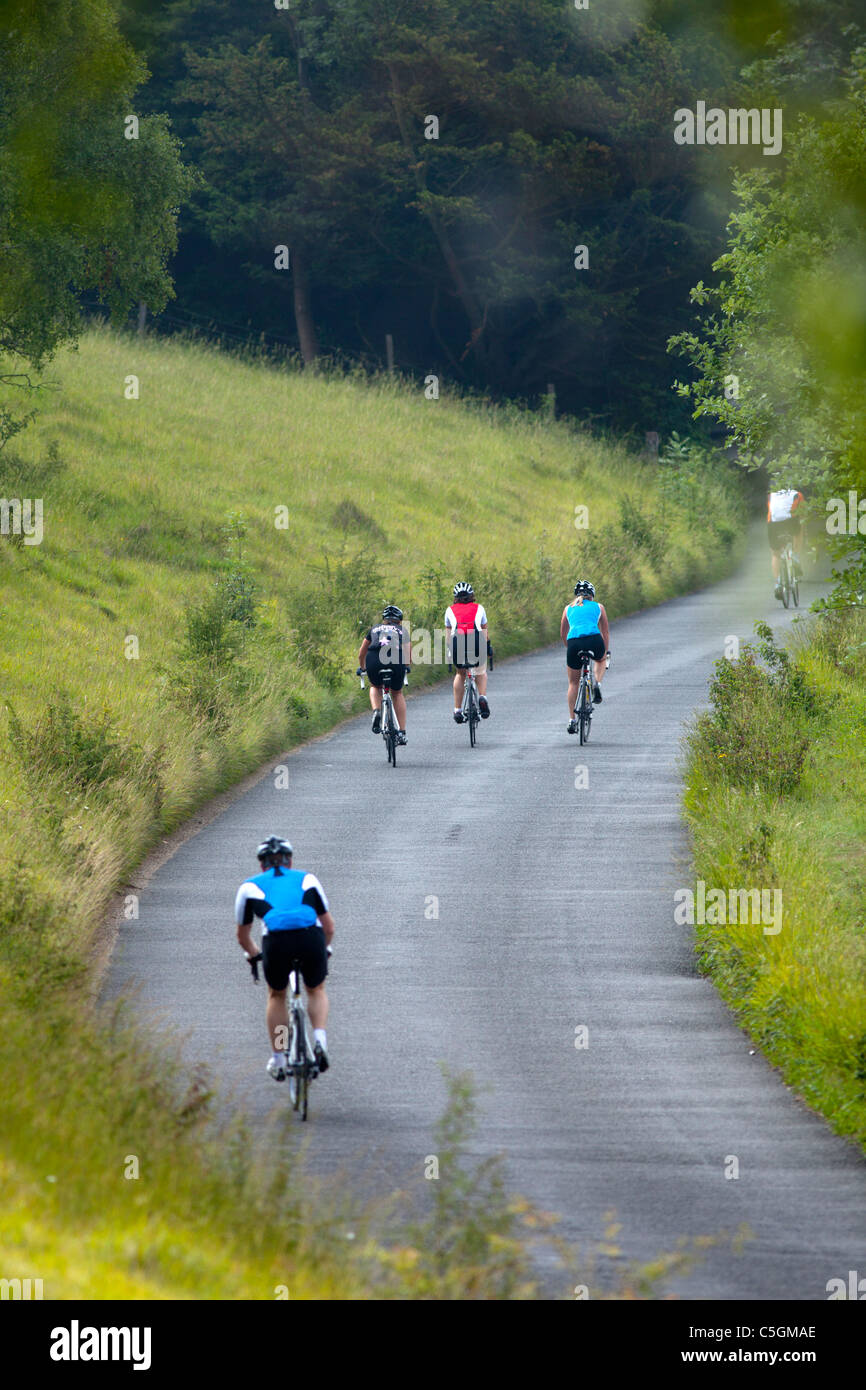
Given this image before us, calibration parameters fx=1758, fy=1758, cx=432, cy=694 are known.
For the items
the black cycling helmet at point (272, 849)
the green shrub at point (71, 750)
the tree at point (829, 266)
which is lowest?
the black cycling helmet at point (272, 849)

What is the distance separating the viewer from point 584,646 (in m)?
22.3

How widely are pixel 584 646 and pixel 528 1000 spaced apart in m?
10.1

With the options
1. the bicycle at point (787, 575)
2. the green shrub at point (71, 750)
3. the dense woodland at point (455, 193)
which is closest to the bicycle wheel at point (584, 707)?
the green shrub at point (71, 750)

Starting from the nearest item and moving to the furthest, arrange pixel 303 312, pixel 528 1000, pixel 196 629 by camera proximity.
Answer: pixel 528 1000 → pixel 196 629 → pixel 303 312

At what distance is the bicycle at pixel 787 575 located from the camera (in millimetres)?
36031

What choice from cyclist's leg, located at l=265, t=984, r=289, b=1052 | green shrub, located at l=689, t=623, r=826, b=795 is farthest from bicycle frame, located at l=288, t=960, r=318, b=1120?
green shrub, located at l=689, t=623, r=826, b=795

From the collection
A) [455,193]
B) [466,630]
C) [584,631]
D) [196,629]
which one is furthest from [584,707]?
[455,193]

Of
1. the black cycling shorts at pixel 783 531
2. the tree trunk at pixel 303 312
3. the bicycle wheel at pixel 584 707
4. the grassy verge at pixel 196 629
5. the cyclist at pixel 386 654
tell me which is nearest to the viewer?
the grassy verge at pixel 196 629

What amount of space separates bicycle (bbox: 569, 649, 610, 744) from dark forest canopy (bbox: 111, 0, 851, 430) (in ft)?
102

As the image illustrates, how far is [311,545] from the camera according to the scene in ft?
123

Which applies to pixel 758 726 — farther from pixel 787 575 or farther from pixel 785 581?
pixel 785 581

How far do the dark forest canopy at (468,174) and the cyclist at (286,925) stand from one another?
44093 millimetres

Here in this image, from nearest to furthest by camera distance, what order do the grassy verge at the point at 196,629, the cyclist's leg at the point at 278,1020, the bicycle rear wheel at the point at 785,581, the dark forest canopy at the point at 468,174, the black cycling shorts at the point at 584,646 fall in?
the grassy verge at the point at 196,629 < the cyclist's leg at the point at 278,1020 < the black cycling shorts at the point at 584,646 < the bicycle rear wheel at the point at 785,581 < the dark forest canopy at the point at 468,174

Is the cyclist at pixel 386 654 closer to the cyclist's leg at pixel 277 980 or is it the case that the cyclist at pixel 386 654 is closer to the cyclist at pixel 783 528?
the cyclist's leg at pixel 277 980
